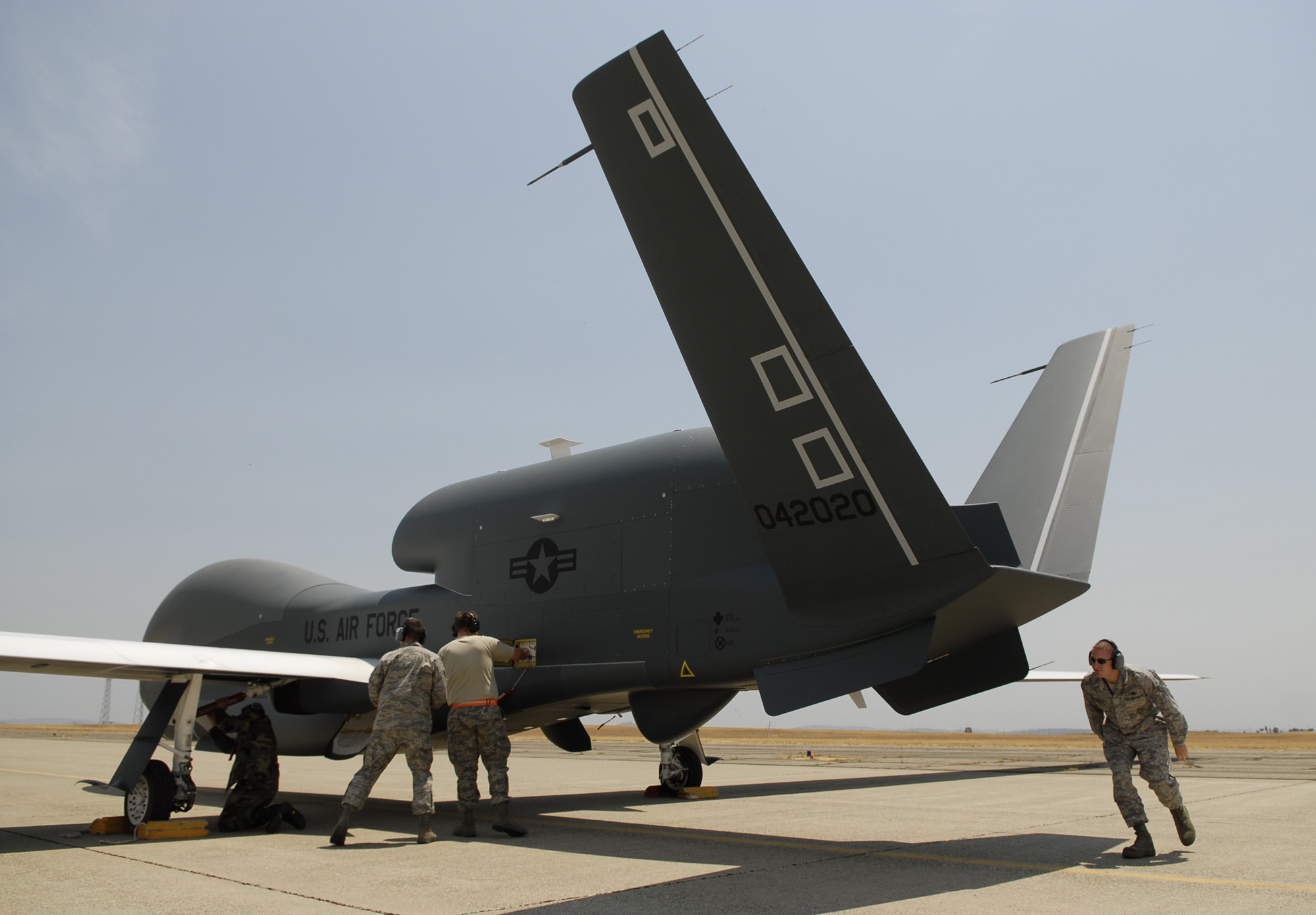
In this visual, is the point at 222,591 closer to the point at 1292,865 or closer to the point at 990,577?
the point at 990,577

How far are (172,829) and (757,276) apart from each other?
7006 mm

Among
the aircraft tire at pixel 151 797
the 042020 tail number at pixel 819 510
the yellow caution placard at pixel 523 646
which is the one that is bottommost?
the aircraft tire at pixel 151 797

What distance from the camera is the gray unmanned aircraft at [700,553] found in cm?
622

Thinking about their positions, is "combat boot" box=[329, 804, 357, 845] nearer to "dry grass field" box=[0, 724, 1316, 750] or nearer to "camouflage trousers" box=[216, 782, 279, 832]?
"camouflage trousers" box=[216, 782, 279, 832]

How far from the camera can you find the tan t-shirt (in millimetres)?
8117

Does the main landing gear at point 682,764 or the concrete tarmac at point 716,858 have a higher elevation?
the main landing gear at point 682,764

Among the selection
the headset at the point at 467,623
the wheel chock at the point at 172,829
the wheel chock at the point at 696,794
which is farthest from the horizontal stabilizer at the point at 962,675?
the wheel chock at the point at 172,829

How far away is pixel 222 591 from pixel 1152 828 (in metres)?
12.3

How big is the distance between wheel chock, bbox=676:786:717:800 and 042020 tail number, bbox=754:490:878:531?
5900mm

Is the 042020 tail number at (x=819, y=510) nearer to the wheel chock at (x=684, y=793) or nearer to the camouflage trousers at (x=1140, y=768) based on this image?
the camouflage trousers at (x=1140, y=768)

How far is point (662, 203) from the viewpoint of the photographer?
6391 millimetres

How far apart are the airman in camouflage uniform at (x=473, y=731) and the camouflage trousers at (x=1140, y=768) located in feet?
15.4

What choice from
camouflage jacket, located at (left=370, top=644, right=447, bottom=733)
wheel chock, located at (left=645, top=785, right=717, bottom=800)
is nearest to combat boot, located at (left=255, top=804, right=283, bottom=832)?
camouflage jacket, located at (left=370, top=644, right=447, bottom=733)

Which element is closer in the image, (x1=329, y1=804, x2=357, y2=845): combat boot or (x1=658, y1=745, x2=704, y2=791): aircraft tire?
(x1=329, y1=804, x2=357, y2=845): combat boot
